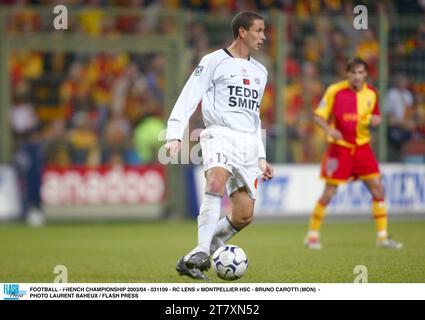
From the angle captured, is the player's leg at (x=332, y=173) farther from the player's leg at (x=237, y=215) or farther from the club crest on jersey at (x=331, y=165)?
the player's leg at (x=237, y=215)

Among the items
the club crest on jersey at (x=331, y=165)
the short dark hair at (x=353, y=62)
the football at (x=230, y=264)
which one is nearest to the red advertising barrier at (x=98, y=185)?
the club crest on jersey at (x=331, y=165)

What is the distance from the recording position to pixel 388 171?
57.6ft

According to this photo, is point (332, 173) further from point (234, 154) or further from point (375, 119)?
point (234, 154)

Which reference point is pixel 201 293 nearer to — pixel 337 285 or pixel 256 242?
pixel 337 285

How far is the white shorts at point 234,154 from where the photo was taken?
8.59m

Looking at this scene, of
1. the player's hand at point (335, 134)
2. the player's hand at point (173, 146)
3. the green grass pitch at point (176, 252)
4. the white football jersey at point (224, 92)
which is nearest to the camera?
the player's hand at point (173, 146)

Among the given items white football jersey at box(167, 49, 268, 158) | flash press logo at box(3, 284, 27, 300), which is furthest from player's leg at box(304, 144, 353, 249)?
flash press logo at box(3, 284, 27, 300)

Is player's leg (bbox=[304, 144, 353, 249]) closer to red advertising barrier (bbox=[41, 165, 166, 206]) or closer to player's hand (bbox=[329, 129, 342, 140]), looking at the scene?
player's hand (bbox=[329, 129, 342, 140])

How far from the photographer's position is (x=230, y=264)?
8414 mm

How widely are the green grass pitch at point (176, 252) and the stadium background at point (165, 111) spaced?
0.45 m

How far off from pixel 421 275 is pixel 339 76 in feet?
30.7

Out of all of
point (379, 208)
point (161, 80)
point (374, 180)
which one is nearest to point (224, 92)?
point (374, 180)

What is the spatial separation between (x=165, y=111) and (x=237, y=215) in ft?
32.6
